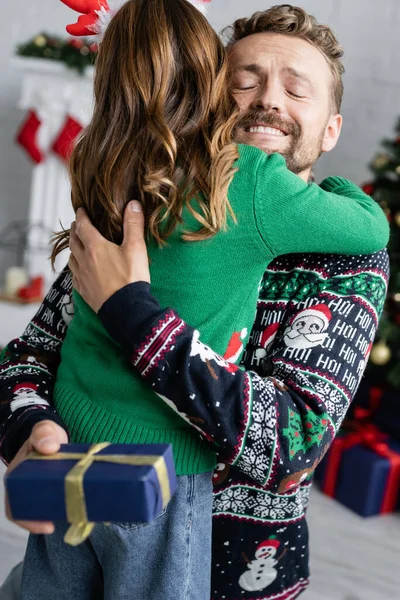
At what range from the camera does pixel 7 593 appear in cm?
123

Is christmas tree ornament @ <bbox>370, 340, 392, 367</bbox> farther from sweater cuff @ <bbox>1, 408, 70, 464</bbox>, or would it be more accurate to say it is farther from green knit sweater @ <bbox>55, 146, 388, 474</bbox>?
sweater cuff @ <bbox>1, 408, 70, 464</bbox>

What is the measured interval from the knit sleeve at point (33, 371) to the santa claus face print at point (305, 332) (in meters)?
0.38

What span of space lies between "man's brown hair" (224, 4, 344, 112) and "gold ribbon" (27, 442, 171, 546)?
2.96 feet

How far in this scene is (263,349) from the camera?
1113 mm

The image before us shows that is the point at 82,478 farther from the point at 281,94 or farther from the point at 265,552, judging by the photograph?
the point at 281,94

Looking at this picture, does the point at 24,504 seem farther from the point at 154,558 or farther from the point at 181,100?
the point at 181,100

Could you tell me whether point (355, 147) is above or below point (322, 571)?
above

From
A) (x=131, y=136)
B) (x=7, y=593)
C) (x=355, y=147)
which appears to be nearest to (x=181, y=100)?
(x=131, y=136)

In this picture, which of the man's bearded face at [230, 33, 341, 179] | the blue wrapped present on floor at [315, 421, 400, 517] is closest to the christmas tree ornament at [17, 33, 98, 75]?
the blue wrapped present on floor at [315, 421, 400, 517]

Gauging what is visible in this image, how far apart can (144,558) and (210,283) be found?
414 millimetres

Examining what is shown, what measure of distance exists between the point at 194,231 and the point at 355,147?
10.4 ft

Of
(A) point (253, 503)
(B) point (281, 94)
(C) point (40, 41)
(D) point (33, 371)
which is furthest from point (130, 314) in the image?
(C) point (40, 41)

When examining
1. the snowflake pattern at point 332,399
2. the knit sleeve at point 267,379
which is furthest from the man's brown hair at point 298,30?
the snowflake pattern at point 332,399

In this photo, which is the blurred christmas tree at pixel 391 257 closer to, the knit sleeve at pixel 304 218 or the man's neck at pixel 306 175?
the man's neck at pixel 306 175
